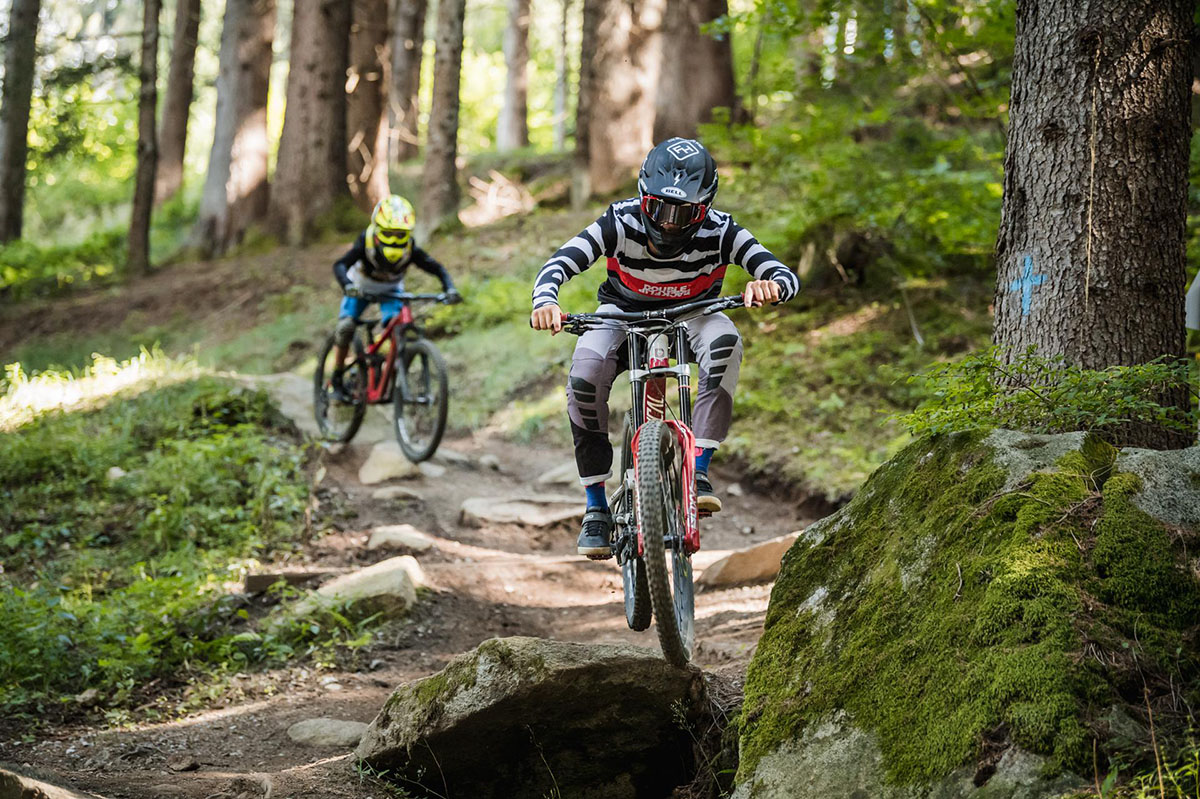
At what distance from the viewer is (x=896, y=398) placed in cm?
908

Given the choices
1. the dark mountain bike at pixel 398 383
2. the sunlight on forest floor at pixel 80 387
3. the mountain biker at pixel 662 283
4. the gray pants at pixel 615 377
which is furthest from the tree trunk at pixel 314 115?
the gray pants at pixel 615 377

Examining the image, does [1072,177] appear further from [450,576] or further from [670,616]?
[450,576]

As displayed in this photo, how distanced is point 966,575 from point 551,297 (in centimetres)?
213

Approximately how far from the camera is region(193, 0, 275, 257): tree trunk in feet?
63.6

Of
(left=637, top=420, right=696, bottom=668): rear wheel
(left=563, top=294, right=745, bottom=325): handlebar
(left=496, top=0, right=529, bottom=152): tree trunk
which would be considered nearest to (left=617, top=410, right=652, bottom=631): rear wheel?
(left=637, top=420, right=696, bottom=668): rear wheel

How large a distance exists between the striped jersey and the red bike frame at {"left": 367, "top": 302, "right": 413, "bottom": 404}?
4.82m

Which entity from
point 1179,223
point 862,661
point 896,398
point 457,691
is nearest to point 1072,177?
point 1179,223

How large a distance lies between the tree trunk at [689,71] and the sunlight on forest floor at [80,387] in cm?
882

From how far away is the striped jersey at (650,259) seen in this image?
462 cm

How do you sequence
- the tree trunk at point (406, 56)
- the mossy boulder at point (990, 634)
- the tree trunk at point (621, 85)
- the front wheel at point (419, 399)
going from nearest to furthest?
the mossy boulder at point (990, 634), the front wheel at point (419, 399), the tree trunk at point (621, 85), the tree trunk at point (406, 56)

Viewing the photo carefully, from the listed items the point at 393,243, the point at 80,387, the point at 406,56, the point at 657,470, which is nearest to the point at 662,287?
the point at 657,470

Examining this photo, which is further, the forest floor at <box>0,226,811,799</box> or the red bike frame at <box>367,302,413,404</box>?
the red bike frame at <box>367,302,413,404</box>

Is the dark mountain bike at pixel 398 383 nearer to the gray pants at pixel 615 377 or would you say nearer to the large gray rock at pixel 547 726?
the gray pants at pixel 615 377

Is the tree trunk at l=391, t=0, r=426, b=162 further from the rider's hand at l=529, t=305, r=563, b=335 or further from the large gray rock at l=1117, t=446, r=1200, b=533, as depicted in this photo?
the large gray rock at l=1117, t=446, r=1200, b=533
